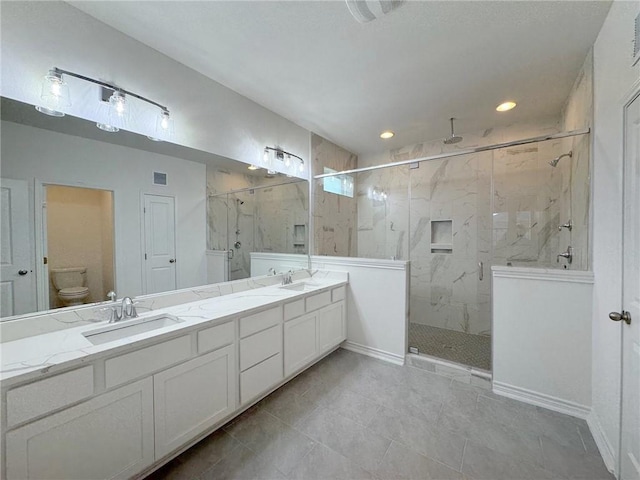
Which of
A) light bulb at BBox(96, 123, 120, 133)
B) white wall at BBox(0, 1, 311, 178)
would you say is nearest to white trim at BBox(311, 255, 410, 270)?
white wall at BBox(0, 1, 311, 178)

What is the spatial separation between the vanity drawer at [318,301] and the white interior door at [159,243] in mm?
1134

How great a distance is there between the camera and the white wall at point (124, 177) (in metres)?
1.35

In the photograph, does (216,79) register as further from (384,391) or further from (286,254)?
(384,391)

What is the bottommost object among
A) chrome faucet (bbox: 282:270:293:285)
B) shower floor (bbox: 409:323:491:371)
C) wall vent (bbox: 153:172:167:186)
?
shower floor (bbox: 409:323:491:371)

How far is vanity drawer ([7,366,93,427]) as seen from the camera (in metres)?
0.96

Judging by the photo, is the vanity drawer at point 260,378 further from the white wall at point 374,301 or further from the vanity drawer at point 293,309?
the white wall at point 374,301

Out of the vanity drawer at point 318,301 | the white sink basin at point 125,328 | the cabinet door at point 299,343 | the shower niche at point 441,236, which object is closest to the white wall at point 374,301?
the vanity drawer at point 318,301

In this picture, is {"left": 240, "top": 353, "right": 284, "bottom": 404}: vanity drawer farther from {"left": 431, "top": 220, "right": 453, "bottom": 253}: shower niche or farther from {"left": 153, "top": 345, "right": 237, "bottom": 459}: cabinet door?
{"left": 431, "top": 220, "right": 453, "bottom": 253}: shower niche

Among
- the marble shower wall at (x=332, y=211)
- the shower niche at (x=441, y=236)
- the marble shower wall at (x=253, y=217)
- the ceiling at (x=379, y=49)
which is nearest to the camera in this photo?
the ceiling at (x=379, y=49)

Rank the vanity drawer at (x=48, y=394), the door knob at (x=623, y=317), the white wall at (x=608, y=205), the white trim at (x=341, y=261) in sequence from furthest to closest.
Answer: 1. the white trim at (x=341, y=261)
2. the white wall at (x=608, y=205)
3. the door knob at (x=623, y=317)
4. the vanity drawer at (x=48, y=394)

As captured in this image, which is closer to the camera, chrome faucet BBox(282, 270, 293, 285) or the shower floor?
the shower floor

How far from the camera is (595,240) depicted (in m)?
1.75

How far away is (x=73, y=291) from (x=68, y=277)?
0.09 metres

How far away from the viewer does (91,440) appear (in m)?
1.13
